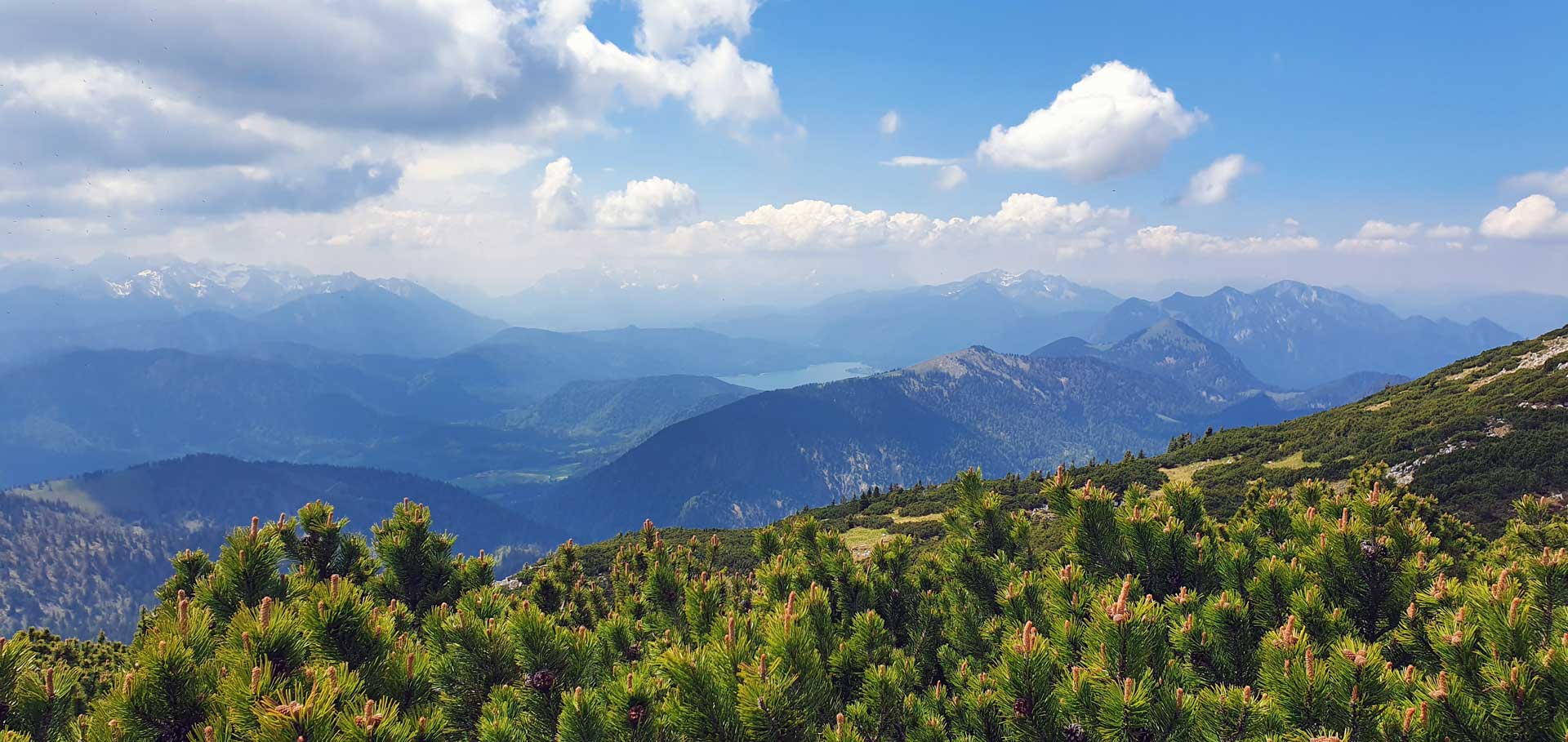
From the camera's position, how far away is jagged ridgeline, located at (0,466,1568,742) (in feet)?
14.4

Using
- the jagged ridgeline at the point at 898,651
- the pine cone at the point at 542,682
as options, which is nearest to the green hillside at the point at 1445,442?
the jagged ridgeline at the point at 898,651

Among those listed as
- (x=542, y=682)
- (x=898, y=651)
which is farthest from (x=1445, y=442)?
(x=542, y=682)

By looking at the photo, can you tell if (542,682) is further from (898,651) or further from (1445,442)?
(1445,442)

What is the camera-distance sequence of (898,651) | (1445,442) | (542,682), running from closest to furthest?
(542,682), (898,651), (1445,442)

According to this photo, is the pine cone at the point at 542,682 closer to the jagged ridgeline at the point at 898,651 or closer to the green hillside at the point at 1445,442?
the jagged ridgeline at the point at 898,651

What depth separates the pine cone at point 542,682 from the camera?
221 inches

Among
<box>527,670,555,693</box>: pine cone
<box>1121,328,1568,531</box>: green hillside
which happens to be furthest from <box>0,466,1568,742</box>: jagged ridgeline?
<box>1121,328,1568,531</box>: green hillside

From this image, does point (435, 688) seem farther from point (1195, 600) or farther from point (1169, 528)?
point (1169, 528)

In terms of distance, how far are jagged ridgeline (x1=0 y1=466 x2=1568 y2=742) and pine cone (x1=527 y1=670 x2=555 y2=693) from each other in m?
0.02

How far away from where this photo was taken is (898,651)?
303 inches

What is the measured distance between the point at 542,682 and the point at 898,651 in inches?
162

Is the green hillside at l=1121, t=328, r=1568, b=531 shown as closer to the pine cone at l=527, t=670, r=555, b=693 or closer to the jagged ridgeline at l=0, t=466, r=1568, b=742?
the jagged ridgeline at l=0, t=466, r=1568, b=742

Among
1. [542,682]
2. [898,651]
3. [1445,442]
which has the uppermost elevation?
[542,682]

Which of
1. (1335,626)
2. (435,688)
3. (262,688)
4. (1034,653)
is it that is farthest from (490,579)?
(1335,626)
